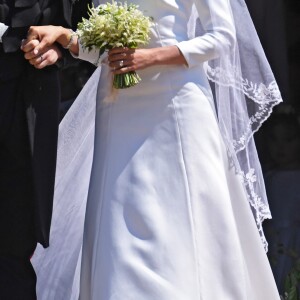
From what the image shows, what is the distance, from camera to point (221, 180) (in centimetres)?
518

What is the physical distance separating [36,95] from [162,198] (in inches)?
26.8

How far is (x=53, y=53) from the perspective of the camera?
17.1ft

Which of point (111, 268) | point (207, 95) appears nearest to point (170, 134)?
point (207, 95)

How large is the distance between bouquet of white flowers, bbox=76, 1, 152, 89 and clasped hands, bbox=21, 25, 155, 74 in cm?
4

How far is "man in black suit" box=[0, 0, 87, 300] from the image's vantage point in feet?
16.9

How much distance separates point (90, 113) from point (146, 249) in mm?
1000

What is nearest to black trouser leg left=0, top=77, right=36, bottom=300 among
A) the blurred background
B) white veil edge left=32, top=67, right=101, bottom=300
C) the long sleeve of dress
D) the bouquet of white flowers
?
the bouquet of white flowers

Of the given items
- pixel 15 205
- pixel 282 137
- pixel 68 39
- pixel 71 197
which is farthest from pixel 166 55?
pixel 282 137

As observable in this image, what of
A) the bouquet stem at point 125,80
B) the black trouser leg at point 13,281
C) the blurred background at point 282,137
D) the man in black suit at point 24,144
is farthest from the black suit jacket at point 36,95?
the blurred background at point 282,137

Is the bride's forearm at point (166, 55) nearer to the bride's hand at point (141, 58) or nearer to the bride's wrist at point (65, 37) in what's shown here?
the bride's hand at point (141, 58)

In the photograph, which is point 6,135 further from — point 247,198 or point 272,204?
point 272,204

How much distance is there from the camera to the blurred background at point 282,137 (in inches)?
277

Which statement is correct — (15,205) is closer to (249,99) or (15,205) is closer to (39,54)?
(39,54)

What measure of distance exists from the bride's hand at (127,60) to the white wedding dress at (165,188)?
4.5 inches
